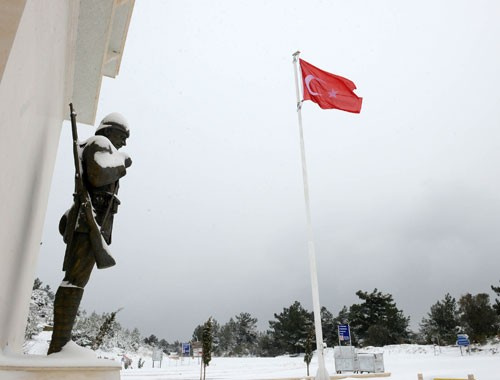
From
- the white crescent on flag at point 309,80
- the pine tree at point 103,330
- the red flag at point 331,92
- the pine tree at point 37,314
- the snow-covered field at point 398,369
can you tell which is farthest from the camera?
the pine tree at point 37,314

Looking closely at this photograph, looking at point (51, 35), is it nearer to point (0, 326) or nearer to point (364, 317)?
point (0, 326)

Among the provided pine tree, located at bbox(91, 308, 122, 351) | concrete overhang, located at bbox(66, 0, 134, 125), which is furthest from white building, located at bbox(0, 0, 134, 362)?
pine tree, located at bbox(91, 308, 122, 351)

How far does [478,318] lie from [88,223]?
53.1m

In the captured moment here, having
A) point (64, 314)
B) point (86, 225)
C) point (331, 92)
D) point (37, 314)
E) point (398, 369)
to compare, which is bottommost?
point (398, 369)

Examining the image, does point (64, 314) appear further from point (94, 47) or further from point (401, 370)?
point (401, 370)

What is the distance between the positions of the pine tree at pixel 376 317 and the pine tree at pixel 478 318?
26.0ft

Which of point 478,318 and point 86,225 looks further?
point 478,318

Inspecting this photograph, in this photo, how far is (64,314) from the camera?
227cm

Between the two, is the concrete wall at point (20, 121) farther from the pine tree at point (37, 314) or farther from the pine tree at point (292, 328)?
the pine tree at point (292, 328)

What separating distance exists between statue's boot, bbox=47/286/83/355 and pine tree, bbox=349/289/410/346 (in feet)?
177

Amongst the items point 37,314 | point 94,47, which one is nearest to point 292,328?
point 37,314

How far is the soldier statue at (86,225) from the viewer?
2289 mm

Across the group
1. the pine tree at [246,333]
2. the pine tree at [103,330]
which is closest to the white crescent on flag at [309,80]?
the pine tree at [103,330]

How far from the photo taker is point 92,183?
99.7 inches
